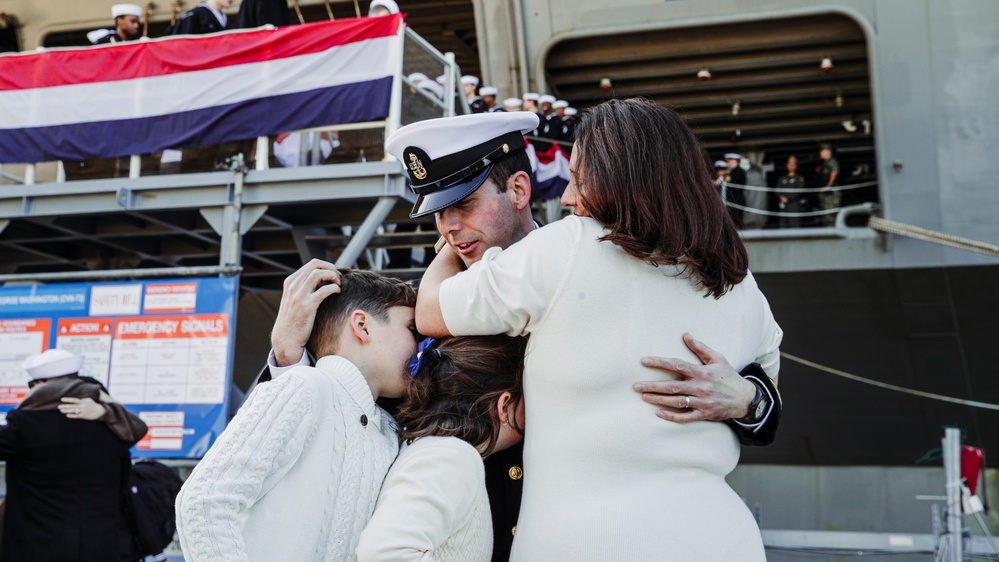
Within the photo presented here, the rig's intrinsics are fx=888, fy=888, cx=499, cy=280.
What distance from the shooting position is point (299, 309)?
2.15 meters

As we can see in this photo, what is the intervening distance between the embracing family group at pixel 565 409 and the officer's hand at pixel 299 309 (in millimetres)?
176

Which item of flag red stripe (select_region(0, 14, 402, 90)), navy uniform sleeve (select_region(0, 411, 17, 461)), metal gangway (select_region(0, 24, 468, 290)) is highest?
flag red stripe (select_region(0, 14, 402, 90))

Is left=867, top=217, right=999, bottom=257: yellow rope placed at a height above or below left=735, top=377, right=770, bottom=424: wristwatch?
above

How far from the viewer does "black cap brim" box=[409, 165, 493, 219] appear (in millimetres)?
2150

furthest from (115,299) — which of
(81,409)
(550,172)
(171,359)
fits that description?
(550,172)

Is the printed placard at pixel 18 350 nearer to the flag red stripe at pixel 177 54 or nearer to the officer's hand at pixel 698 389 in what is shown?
the flag red stripe at pixel 177 54

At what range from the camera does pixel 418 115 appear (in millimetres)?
8047

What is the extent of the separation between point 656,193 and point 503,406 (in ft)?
1.92

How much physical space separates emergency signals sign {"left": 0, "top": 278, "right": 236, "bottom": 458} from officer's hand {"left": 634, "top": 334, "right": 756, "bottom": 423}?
19.6 feet

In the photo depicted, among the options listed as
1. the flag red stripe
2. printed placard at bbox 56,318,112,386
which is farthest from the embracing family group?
printed placard at bbox 56,318,112,386

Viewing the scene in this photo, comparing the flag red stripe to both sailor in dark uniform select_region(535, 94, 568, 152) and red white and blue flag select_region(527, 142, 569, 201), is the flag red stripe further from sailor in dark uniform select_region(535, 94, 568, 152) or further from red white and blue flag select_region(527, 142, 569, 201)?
sailor in dark uniform select_region(535, 94, 568, 152)

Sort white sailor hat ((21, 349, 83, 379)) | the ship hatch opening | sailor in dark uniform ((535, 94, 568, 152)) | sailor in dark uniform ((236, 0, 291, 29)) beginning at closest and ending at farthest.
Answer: white sailor hat ((21, 349, 83, 379)), sailor in dark uniform ((236, 0, 291, 29)), sailor in dark uniform ((535, 94, 568, 152)), the ship hatch opening

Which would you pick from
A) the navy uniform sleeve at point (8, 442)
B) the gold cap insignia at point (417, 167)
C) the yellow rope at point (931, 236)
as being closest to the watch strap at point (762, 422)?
the gold cap insignia at point (417, 167)

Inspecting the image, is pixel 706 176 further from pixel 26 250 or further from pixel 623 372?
pixel 26 250
